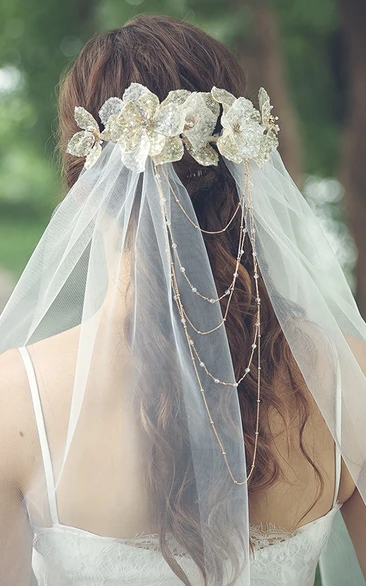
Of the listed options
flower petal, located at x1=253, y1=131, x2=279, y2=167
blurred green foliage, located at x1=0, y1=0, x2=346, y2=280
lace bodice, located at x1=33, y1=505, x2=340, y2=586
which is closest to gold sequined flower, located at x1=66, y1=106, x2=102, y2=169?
flower petal, located at x1=253, y1=131, x2=279, y2=167

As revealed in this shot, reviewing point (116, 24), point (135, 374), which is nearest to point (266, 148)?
point (135, 374)

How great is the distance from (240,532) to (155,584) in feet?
0.51

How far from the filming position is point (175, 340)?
3.53 ft

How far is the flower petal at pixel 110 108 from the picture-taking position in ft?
3.57

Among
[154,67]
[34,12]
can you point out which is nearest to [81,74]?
[154,67]

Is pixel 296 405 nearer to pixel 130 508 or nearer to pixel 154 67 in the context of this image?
pixel 130 508

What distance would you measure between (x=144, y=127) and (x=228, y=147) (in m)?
0.13

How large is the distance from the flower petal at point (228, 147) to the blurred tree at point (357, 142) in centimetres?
245

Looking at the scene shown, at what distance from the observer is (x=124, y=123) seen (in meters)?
1.08

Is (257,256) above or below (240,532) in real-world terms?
above

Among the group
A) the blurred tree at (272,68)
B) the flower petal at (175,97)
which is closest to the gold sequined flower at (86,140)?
the flower petal at (175,97)

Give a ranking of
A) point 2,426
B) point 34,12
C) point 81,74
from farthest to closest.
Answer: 1. point 34,12
2. point 81,74
3. point 2,426

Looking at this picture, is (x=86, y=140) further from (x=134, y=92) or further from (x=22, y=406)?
(x=22, y=406)

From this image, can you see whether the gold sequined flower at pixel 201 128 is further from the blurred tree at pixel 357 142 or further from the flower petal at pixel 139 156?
the blurred tree at pixel 357 142
